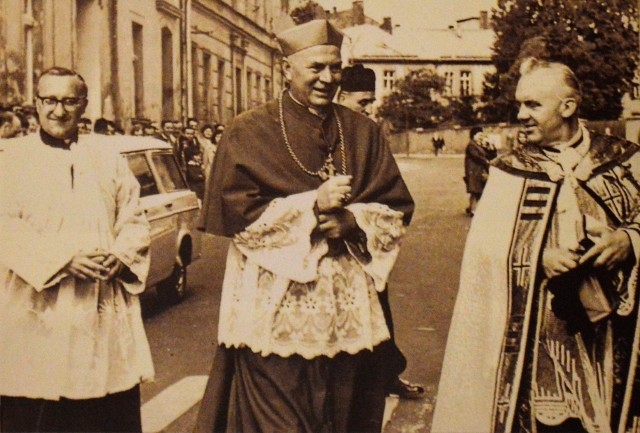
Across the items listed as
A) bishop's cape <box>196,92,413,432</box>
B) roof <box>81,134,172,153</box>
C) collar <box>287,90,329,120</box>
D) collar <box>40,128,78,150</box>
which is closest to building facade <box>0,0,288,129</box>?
roof <box>81,134,172,153</box>

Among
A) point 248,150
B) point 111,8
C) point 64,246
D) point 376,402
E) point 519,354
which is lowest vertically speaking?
point 376,402

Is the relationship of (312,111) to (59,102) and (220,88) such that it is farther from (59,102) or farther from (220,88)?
(220,88)

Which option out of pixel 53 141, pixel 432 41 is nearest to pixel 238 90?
pixel 432 41

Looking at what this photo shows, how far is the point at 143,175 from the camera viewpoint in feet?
23.8

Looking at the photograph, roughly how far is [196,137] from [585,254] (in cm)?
639

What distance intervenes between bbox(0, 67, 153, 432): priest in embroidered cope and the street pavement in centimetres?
97

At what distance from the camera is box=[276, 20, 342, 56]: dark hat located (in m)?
3.62

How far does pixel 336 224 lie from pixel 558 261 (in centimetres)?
77

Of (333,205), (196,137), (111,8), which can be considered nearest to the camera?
(333,205)

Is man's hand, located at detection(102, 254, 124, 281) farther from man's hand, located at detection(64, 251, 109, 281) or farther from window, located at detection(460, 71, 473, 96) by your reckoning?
window, located at detection(460, 71, 473, 96)

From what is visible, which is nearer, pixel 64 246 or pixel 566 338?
pixel 566 338

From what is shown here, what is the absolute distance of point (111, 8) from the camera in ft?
21.0

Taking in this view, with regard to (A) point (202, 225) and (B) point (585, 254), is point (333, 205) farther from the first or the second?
(B) point (585, 254)

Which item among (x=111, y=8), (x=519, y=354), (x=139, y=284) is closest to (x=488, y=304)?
(x=519, y=354)
